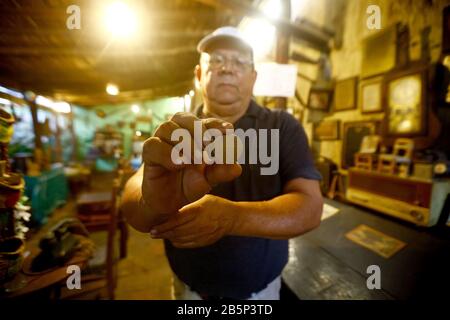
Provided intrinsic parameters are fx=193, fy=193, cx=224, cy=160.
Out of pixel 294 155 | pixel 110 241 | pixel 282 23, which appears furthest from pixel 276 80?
pixel 110 241

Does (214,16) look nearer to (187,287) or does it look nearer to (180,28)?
(180,28)

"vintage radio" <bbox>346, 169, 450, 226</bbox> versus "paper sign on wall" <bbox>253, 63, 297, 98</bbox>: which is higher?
"paper sign on wall" <bbox>253, 63, 297, 98</bbox>

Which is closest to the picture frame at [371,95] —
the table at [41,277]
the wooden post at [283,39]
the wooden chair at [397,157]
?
the wooden chair at [397,157]

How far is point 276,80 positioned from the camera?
1.69m

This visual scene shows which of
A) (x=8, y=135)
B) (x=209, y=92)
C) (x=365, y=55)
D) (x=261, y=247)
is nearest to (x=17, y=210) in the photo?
(x=8, y=135)

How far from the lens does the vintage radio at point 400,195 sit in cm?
136

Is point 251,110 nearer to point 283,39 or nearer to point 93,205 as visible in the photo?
point 283,39

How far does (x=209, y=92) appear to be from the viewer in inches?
43.6

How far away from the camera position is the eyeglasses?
114cm

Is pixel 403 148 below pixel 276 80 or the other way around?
below

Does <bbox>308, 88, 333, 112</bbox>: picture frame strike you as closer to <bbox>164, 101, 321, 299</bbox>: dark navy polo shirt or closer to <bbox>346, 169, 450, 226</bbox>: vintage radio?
<bbox>346, 169, 450, 226</bbox>: vintage radio

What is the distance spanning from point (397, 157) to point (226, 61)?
5.81 feet

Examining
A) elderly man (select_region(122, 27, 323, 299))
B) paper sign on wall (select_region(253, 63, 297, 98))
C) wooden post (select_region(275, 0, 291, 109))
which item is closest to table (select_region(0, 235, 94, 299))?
elderly man (select_region(122, 27, 323, 299))

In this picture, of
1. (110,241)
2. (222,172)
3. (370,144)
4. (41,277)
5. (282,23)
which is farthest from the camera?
(110,241)
